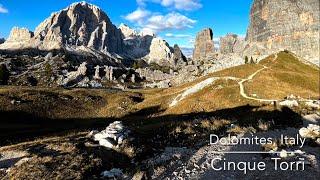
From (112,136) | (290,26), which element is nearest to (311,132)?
(112,136)

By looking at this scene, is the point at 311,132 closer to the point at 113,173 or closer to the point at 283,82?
the point at 113,173

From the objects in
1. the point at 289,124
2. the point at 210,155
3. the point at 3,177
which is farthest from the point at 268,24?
the point at 3,177

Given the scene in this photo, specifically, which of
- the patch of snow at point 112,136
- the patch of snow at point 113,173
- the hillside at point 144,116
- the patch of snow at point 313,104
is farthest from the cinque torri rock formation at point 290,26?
the patch of snow at point 113,173

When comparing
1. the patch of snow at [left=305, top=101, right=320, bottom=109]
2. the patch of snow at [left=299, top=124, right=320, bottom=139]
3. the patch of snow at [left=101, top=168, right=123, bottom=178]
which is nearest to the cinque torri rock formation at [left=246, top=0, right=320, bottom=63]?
the patch of snow at [left=305, top=101, right=320, bottom=109]

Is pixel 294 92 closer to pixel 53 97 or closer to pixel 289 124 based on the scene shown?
pixel 289 124

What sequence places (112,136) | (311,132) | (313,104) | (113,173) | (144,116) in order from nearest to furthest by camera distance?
(113,173) < (112,136) < (311,132) < (313,104) < (144,116)

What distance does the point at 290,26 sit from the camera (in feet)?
451

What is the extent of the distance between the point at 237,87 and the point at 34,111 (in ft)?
140

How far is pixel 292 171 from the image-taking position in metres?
25.8

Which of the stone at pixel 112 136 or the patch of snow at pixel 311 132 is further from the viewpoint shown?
the patch of snow at pixel 311 132

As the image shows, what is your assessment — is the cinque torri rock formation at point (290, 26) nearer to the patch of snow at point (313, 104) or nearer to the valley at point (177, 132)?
the valley at point (177, 132)

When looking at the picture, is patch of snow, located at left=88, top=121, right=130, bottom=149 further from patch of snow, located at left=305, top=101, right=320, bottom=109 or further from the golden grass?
the golden grass

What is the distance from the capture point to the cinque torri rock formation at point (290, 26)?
13125 centimetres

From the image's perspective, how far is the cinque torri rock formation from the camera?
5167 inches
